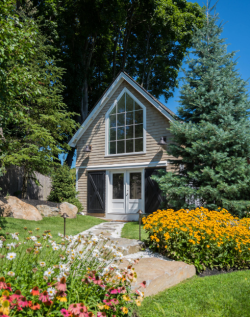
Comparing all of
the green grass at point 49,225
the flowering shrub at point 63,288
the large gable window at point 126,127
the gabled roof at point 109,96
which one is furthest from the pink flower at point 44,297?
the large gable window at point 126,127

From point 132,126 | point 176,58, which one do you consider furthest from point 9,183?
point 176,58

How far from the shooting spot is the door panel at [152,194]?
36.9 feet

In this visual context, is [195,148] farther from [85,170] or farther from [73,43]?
[73,43]

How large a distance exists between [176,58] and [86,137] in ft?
39.1

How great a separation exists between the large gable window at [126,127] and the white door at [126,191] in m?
1.04

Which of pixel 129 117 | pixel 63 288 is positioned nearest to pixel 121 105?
pixel 129 117

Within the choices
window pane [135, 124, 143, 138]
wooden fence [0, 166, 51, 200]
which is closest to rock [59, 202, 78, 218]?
wooden fence [0, 166, 51, 200]

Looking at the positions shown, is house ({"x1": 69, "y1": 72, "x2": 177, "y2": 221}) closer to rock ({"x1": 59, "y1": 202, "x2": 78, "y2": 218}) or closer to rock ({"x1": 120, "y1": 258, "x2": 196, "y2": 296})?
rock ({"x1": 59, "y1": 202, "x2": 78, "y2": 218})

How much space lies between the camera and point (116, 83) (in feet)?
42.6

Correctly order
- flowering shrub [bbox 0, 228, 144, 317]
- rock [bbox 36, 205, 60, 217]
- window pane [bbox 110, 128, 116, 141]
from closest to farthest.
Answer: flowering shrub [bbox 0, 228, 144, 317] < rock [bbox 36, 205, 60, 217] < window pane [bbox 110, 128, 116, 141]

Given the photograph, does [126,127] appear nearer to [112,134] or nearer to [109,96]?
[112,134]

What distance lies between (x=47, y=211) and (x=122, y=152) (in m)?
4.19

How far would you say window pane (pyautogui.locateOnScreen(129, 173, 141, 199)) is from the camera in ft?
39.3

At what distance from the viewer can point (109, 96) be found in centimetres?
1330
